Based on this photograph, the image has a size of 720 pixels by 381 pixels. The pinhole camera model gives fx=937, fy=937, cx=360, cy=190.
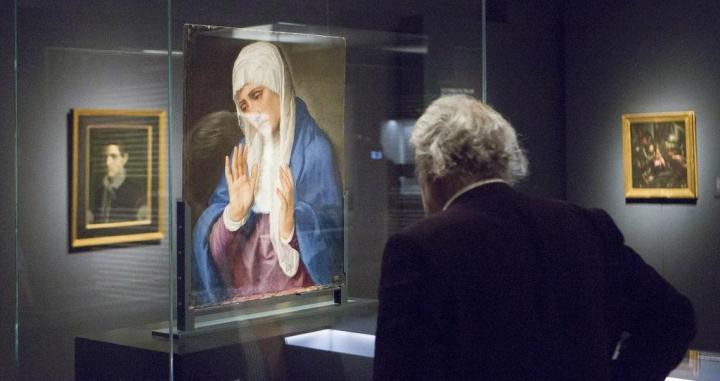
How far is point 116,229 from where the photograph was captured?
13.9 ft

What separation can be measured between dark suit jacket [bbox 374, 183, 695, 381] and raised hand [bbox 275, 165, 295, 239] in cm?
214

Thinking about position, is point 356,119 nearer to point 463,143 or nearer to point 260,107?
point 260,107

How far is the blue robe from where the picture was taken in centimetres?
434

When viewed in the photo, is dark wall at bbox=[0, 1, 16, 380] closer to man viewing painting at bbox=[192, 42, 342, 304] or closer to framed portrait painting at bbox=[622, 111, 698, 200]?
man viewing painting at bbox=[192, 42, 342, 304]

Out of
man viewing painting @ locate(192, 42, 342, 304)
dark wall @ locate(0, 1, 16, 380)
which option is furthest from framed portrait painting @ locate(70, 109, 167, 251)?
dark wall @ locate(0, 1, 16, 380)

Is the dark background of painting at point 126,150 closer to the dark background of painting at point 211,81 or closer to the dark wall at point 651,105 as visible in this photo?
the dark background of painting at point 211,81

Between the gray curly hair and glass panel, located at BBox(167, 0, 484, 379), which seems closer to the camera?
the gray curly hair

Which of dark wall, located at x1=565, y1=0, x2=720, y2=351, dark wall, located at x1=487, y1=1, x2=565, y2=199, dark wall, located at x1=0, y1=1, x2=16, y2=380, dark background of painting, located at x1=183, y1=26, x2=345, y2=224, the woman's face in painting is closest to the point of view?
dark background of painting, located at x1=183, y1=26, x2=345, y2=224

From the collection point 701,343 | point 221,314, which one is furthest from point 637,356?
point 701,343

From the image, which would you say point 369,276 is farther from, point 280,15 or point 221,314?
point 280,15

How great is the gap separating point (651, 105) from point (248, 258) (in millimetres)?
2843

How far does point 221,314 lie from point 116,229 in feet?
2.03

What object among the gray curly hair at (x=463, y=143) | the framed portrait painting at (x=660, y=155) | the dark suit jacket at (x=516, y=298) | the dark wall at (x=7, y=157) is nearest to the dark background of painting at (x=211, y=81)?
the dark wall at (x=7, y=157)

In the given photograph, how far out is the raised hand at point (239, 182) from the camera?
170 inches
